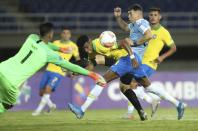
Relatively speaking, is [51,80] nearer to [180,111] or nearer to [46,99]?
[46,99]

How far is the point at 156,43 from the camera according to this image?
14.2 m

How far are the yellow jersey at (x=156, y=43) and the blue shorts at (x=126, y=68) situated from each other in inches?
46.1

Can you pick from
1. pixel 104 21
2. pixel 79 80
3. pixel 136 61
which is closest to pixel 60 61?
pixel 136 61

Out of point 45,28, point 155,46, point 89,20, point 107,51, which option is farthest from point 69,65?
point 89,20

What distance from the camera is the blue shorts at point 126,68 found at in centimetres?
1270

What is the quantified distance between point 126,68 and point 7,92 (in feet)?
10.2

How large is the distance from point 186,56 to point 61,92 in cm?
766

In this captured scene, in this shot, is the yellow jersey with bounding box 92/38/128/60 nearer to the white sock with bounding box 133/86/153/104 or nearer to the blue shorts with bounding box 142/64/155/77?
the blue shorts with bounding box 142/64/155/77

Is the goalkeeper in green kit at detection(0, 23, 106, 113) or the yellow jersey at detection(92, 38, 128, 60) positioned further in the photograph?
the yellow jersey at detection(92, 38, 128, 60)

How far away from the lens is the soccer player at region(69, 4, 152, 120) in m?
12.4

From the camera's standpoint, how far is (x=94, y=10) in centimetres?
2716

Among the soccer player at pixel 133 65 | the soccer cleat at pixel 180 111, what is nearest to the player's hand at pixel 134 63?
the soccer player at pixel 133 65

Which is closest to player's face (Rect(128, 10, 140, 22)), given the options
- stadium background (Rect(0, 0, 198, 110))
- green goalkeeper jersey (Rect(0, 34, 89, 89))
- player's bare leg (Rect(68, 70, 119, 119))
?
player's bare leg (Rect(68, 70, 119, 119))

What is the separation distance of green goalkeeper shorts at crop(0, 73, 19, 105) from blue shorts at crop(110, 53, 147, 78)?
2.85m
